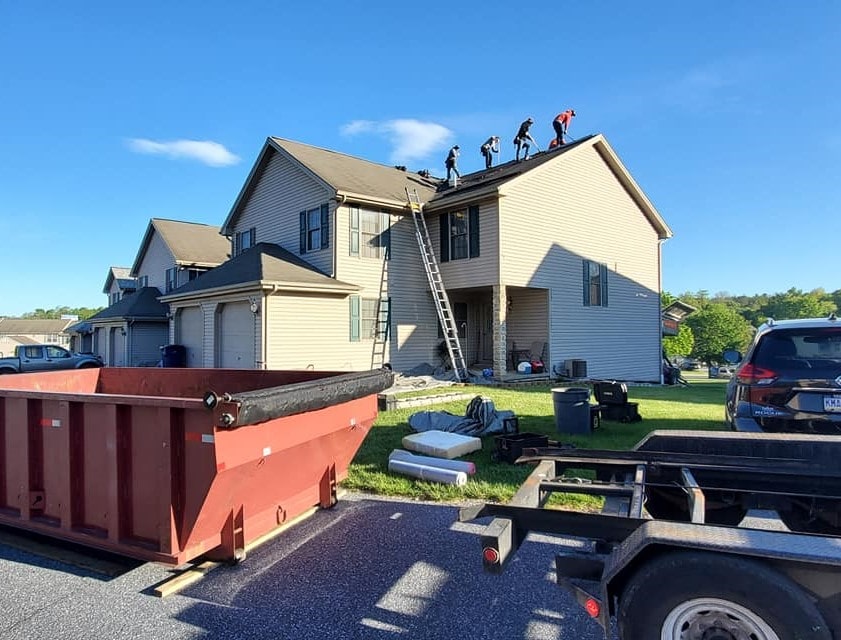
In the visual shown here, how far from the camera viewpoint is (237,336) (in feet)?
56.0

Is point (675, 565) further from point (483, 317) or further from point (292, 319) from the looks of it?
point (483, 317)

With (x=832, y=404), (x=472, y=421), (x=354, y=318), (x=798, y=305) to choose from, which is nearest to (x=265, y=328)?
(x=354, y=318)

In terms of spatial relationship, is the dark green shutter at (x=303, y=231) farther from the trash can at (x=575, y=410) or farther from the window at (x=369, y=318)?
the trash can at (x=575, y=410)

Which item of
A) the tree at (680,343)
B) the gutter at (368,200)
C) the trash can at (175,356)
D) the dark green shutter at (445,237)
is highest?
the gutter at (368,200)

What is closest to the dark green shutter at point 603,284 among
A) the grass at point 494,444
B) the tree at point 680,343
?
the grass at point 494,444

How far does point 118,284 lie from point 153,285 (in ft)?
27.4

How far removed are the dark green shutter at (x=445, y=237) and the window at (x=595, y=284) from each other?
5.69 metres

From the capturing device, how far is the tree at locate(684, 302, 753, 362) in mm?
67312

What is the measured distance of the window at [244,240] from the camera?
21.5 meters

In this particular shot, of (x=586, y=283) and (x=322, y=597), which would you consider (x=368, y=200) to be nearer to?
(x=586, y=283)

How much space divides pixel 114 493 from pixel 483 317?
57.5 ft

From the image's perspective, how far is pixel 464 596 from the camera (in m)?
3.22

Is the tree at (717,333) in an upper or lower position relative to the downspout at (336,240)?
lower

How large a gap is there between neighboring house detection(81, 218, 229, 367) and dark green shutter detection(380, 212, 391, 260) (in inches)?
566
